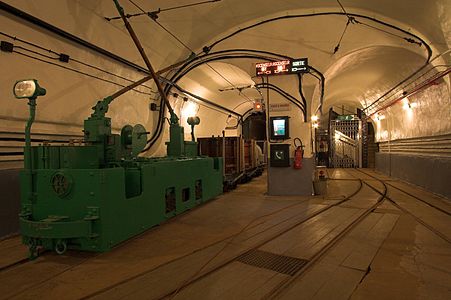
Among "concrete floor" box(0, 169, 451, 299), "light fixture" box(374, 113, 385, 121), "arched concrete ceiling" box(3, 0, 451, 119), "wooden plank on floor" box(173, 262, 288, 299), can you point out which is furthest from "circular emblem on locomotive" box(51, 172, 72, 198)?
"light fixture" box(374, 113, 385, 121)

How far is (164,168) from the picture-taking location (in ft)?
19.2

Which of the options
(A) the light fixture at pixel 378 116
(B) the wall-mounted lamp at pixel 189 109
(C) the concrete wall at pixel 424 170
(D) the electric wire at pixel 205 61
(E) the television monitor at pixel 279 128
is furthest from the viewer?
(A) the light fixture at pixel 378 116

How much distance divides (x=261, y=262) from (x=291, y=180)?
5.70 metres

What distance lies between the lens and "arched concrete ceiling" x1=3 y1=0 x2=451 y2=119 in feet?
22.8

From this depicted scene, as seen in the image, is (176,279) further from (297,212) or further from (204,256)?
(297,212)

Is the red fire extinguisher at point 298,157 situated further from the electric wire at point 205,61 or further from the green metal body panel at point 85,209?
the green metal body panel at point 85,209

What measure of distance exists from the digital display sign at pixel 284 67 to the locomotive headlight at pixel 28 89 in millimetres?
6214

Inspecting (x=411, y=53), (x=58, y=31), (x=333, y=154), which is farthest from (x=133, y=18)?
(x=333, y=154)

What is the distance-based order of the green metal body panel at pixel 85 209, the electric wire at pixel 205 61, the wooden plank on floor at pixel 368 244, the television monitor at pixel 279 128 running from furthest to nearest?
the electric wire at pixel 205 61 < the television monitor at pixel 279 128 < the green metal body panel at pixel 85 209 < the wooden plank on floor at pixel 368 244

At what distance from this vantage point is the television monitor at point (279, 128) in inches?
368

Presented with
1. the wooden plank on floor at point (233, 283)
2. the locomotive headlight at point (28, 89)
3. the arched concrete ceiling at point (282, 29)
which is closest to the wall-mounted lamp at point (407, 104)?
the arched concrete ceiling at point (282, 29)

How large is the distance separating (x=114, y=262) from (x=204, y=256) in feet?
4.06

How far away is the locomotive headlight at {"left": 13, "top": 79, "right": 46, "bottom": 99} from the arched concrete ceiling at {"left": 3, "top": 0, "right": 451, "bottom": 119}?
2.60 m

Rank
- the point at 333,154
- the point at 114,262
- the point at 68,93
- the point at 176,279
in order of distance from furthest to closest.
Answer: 1. the point at 333,154
2. the point at 68,93
3. the point at 114,262
4. the point at 176,279
